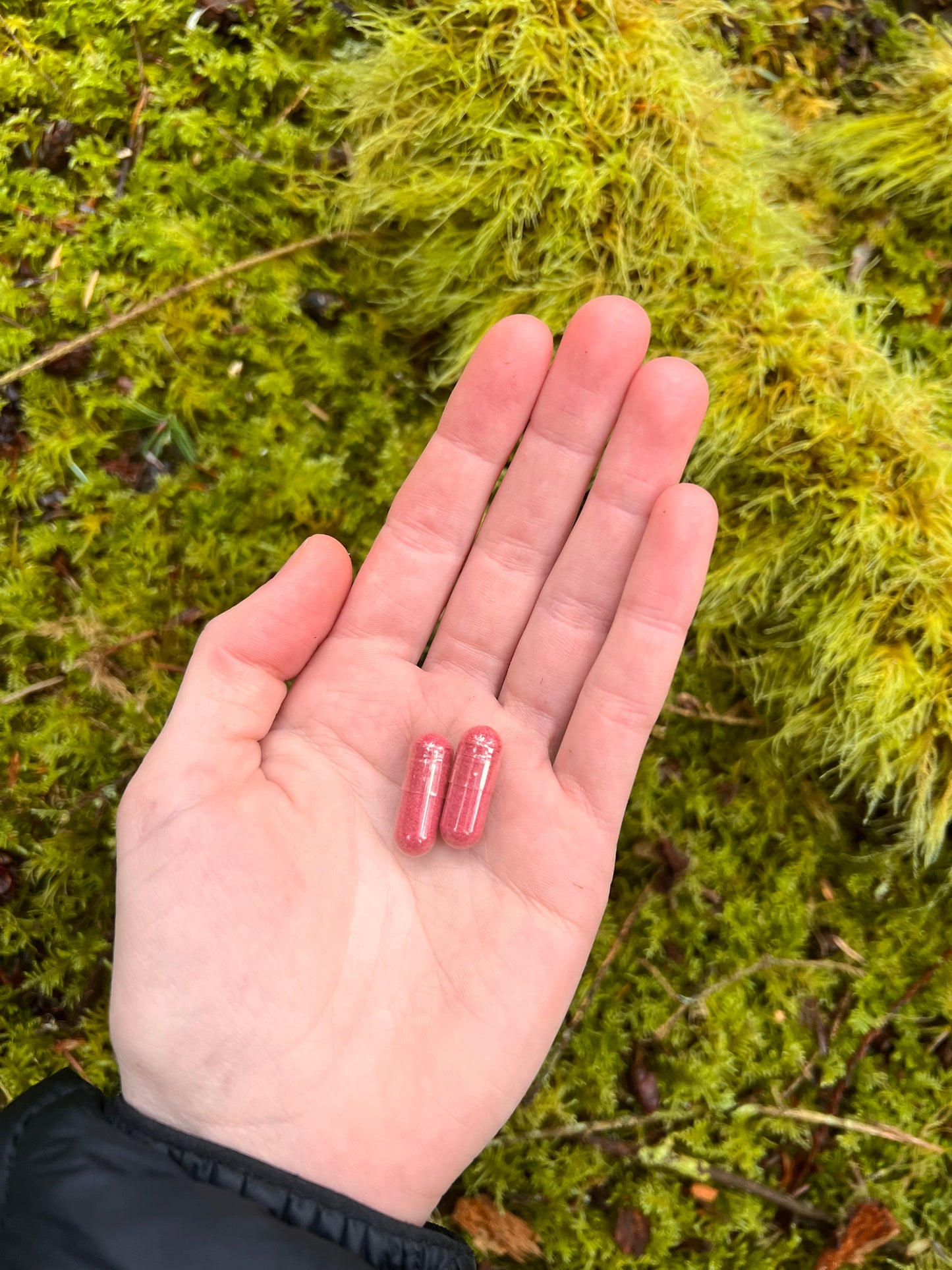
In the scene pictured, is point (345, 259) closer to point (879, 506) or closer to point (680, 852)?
point (879, 506)

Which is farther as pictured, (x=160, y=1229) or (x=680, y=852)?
(x=680, y=852)

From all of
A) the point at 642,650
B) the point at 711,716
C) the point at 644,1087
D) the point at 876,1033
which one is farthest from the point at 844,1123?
the point at 642,650

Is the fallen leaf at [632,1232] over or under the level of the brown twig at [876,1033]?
under

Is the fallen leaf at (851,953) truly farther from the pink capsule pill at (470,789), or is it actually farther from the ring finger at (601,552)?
the pink capsule pill at (470,789)

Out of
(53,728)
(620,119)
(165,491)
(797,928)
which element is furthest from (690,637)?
(53,728)

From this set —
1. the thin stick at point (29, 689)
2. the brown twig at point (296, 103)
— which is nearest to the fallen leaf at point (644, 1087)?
the thin stick at point (29, 689)

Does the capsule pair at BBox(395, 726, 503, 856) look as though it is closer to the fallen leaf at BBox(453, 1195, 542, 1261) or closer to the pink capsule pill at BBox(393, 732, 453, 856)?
the pink capsule pill at BBox(393, 732, 453, 856)
